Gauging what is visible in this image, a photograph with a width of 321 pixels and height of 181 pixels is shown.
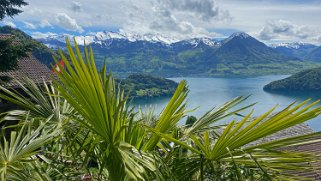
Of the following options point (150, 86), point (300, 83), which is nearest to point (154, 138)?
point (150, 86)

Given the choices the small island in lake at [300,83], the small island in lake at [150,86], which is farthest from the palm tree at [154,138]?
the small island in lake at [300,83]

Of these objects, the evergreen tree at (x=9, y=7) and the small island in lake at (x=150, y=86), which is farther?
the small island in lake at (x=150, y=86)

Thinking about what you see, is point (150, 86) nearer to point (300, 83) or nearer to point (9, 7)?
point (300, 83)

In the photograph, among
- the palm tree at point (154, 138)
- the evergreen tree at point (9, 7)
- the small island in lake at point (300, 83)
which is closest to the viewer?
the palm tree at point (154, 138)

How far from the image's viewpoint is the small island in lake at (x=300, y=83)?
467 feet

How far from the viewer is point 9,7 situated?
14.1 meters

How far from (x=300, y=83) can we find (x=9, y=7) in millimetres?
147194

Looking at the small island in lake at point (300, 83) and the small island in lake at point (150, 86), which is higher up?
the small island in lake at point (300, 83)

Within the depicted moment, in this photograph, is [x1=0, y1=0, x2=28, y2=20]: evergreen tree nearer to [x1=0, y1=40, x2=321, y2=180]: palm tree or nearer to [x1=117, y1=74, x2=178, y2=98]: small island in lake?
[x1=0, y1=40, x2=321, y2=180]: palm tree

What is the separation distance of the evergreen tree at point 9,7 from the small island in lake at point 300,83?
443 ft

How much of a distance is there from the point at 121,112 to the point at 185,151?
37.5 inches

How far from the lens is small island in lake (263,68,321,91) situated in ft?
467

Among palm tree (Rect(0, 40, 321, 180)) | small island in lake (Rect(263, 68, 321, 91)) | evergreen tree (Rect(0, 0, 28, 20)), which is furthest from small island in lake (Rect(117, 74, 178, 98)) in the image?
palm tree (Rect(0, 40, 321, 180))

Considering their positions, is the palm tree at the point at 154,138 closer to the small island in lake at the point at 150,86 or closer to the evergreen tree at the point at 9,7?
the evergreen tree at the point at 9,7
